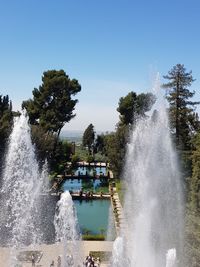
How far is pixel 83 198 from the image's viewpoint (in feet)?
106

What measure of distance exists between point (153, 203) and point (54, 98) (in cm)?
2453

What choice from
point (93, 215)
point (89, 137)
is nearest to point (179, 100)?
point (93, 215)

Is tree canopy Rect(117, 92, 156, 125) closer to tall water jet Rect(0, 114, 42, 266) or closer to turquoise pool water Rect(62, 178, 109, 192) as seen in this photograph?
turquoise pool water Rect(62, 178, 109, 192)

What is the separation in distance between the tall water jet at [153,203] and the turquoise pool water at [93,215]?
7.98ft

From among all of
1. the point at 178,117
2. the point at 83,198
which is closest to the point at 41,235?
the point at 83,198

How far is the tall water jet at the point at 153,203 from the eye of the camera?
16.0 meters

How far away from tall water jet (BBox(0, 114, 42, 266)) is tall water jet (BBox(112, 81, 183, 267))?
424 cm

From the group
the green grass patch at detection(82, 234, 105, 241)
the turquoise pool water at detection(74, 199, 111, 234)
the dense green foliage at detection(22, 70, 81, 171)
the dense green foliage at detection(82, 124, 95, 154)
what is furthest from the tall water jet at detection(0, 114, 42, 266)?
the dense green foliage at detection(82, 124, 95, 154)

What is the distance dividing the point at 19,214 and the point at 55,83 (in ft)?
75.0

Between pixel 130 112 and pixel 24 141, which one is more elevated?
pixel 130 112

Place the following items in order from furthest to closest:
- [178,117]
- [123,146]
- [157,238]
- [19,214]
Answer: [123,146] → [178,117] → [19,214] → [157,238]

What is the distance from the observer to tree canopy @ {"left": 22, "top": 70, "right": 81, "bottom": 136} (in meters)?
41.6

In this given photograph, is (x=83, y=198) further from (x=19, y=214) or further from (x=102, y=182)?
(x=19, y=214)

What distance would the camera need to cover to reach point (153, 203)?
19391mm
